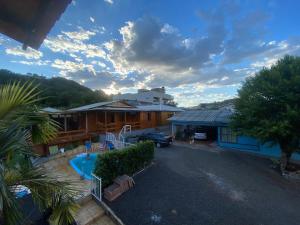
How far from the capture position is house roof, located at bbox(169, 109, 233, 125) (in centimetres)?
1784

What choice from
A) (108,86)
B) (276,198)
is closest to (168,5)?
(276,198)

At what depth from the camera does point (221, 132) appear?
58.7ft

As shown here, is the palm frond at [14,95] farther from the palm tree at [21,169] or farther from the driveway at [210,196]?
the driveway at [210,196]

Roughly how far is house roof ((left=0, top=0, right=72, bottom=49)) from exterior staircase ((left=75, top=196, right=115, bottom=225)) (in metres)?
7.02

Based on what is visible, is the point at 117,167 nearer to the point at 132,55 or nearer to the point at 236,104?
the point at 236,104

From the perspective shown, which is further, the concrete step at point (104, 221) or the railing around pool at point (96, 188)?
the railing around pool at point (96, 188)

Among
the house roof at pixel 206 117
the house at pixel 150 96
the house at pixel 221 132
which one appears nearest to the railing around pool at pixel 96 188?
the house at pixel 221 132

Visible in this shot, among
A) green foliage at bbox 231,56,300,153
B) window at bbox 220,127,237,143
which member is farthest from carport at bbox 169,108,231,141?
green foliage at bbox 231,56,300,153

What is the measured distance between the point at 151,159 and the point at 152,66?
1351cm

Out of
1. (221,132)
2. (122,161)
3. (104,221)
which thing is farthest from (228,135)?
(104,221)

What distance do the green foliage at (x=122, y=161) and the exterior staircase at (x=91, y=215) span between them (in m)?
1.26

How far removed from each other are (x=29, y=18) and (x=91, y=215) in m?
7.72

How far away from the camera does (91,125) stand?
21.1m

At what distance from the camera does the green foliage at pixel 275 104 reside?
9.94 meters
